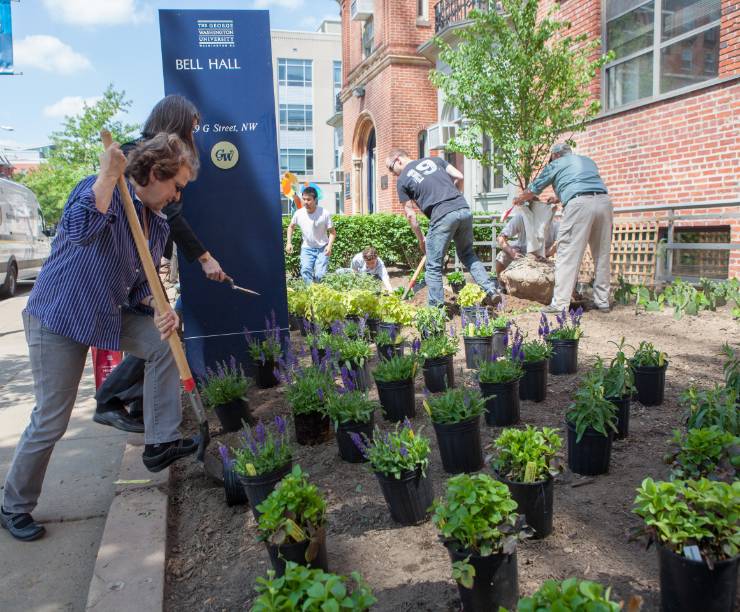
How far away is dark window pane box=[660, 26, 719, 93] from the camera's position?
8.46m

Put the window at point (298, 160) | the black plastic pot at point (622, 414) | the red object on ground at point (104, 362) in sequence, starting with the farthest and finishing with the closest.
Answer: the window at point (298, 160) → the red object on ground at point (104, 362) → the black plastic pot at point (622, 414)

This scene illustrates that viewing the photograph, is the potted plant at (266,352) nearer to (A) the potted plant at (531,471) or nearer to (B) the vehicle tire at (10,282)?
(A) the potted plant at (531,471)

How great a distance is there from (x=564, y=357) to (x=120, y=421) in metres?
3.18

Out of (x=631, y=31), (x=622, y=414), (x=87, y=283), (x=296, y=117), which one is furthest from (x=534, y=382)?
(x=296, y=117)

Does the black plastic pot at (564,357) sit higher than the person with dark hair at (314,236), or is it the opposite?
the person with dark hair at (314,236)

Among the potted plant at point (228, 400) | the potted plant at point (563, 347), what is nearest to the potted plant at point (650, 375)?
the potted plant at point (563, 347)

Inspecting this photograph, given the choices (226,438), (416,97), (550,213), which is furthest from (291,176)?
(226,438)

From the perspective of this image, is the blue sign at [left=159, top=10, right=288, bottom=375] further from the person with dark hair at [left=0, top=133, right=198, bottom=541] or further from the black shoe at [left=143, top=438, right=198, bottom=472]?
the person with dark hair at [left=0, top=133, right=198, bottom=541]

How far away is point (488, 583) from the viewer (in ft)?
6.23

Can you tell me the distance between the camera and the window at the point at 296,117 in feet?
177

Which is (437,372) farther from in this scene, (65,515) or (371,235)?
(371,235)

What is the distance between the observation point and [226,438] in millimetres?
3977

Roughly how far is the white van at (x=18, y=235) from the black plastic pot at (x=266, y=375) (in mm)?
10827

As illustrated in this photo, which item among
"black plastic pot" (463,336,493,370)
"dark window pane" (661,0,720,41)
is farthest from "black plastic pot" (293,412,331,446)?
"dark window pane" (661,0,720,41)
